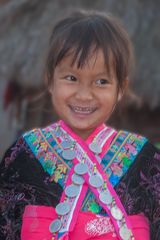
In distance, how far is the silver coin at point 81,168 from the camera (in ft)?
9.05

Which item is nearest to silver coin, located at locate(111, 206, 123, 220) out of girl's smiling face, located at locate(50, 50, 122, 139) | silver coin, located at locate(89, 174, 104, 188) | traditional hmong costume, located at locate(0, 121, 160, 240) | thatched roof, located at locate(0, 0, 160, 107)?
traditional hmong costume, located at locate(0, 121, 160, 240)

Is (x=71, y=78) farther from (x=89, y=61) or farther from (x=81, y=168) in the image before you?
(x=81, y=168)


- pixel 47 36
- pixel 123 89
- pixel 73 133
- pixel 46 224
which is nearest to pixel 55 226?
pixel 46 224

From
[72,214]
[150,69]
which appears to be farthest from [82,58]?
[150,69]

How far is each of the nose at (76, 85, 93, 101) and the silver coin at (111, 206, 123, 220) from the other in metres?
0.43

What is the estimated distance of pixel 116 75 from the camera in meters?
2.81

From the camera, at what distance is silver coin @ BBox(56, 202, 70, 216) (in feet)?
8.82

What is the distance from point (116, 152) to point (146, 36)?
4441mm

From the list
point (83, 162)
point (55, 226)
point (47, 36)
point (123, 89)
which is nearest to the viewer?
point (55, 226)

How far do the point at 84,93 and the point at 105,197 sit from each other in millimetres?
402

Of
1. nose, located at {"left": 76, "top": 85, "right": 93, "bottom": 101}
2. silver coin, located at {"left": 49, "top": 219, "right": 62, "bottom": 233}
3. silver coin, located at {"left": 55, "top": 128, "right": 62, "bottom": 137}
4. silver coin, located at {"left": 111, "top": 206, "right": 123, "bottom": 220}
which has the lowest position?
silver coin, located at {"left": 49, "top": 219, "right": 62, "bottom": 233}

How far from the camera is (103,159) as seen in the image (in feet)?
9.23

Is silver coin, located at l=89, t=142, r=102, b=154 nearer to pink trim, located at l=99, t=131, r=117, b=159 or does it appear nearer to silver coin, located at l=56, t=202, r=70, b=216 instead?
pink trim, located at l=99, t=131, r=117, b=159

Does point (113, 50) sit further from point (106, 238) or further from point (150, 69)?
point (150, 69)
